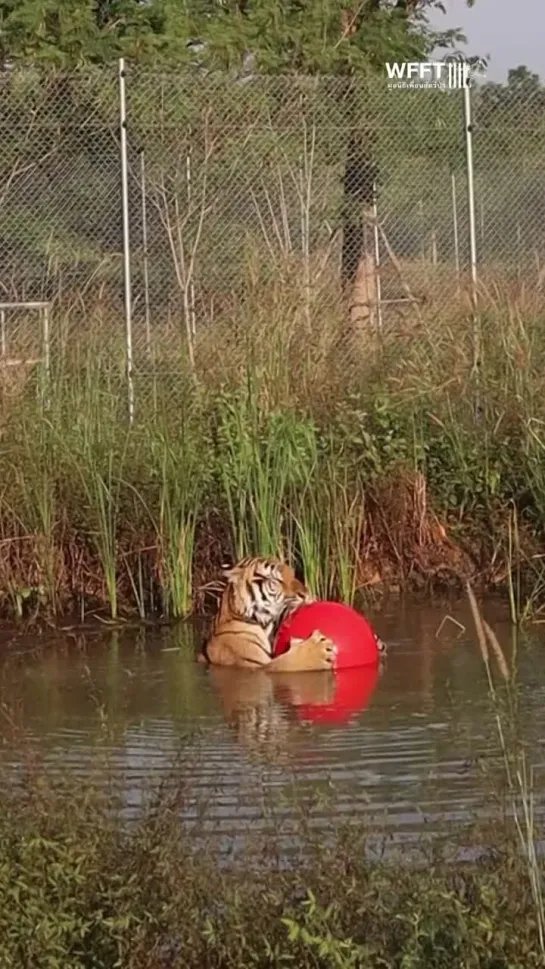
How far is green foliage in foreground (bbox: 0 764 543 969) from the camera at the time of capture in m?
4.54

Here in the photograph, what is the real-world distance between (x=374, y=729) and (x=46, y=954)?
347 centimetres

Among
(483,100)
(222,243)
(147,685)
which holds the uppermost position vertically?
(483,100)

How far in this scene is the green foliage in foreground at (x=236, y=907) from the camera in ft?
14.9

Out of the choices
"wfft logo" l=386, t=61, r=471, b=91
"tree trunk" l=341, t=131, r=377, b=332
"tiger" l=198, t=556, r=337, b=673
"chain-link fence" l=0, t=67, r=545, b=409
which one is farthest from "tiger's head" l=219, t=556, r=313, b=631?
"wfft logo" l=386, t=61, r=471, b=91

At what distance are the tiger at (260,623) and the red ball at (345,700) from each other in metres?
0.16

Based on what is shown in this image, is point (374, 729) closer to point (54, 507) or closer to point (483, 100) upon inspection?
point (54, 507)

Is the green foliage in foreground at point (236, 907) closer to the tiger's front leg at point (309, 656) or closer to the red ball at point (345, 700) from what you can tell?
the red ball at point (345, 700)

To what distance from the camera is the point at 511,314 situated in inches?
463

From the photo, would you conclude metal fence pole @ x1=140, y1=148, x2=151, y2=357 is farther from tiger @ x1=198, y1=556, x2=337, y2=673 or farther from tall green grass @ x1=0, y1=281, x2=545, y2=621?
tiger @ x1=198, y1=556, x2=337, y2=673

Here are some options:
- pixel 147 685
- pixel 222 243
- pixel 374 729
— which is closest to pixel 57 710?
pixel 147 685

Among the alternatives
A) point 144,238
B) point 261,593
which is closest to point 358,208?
point 144,238

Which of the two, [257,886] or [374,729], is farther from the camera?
[374,729]

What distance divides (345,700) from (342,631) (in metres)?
0.64

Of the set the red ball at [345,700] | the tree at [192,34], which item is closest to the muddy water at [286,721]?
the red ball at [345,700]
